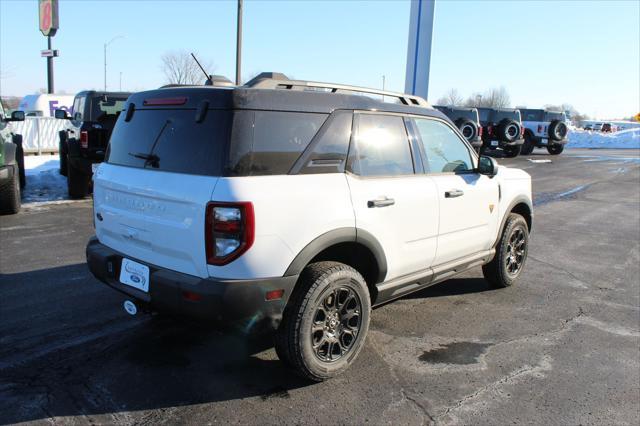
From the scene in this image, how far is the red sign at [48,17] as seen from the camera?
24.0m

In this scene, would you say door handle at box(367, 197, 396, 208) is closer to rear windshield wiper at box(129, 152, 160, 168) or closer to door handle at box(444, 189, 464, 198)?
door handle at box(444, 189, 464, 198)

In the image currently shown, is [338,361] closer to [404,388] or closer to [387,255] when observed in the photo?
[404,388]

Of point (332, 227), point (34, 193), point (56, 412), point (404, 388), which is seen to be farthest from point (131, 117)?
point (34, 193)

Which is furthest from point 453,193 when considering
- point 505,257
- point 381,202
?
point 505,257

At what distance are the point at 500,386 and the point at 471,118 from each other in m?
17.2

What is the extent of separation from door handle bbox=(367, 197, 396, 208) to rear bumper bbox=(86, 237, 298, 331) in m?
0.80

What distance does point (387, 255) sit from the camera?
147 inches

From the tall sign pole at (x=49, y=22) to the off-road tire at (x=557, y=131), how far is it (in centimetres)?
2338

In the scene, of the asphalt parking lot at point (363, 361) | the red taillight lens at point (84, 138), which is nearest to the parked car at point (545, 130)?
the asphalt parking lot at point (363, 361)

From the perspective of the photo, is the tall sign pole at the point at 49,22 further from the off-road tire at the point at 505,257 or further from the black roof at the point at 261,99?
the off-road tire at the point at 505,257

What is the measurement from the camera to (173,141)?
3.28 metres

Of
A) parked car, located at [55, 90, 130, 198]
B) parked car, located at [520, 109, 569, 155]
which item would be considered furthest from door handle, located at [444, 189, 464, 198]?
parked car, located at [520, 109, 569, 155]

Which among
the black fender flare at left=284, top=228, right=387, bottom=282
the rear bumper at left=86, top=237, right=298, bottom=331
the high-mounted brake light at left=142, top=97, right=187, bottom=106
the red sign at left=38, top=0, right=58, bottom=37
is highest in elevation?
the red sign at left=38, top=0, right=58, bottom=37

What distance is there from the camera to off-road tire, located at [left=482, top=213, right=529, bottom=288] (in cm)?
529
